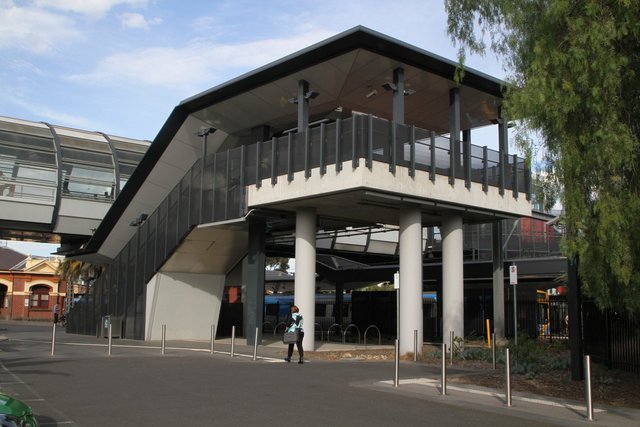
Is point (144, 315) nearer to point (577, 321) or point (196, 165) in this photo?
point (196, 165)

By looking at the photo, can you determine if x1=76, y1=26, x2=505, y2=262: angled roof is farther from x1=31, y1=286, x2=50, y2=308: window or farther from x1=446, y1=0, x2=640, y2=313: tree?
x1=31, y1=286, x2=50, y2=308: window

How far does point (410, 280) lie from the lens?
19672mm

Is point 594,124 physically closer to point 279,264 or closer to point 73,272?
point 73,272

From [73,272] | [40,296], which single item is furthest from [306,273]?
[40,296]

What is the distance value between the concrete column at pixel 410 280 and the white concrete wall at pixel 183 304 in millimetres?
9763

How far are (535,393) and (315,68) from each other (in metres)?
12.0

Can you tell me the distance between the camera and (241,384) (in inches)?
484

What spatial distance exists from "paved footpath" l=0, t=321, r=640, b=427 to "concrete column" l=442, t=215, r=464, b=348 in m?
4.68

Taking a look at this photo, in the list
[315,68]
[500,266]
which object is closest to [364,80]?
[315,68]

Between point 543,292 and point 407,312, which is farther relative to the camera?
point 543,292

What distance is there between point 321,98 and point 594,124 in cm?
1358

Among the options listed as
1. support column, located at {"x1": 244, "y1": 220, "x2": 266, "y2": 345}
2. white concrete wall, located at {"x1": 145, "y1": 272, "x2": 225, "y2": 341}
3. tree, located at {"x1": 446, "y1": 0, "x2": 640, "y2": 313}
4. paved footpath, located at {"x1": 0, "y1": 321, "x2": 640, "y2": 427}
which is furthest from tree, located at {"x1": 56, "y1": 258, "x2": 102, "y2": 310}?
tree, located at {"x1": 446, "y1": 0, "x2": 640, "y2": 313}

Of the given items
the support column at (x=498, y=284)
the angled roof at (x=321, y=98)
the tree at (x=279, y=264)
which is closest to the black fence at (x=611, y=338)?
the support column at (x=498, y=284)

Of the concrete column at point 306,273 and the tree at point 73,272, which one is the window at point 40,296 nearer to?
the tree at point 73,272
